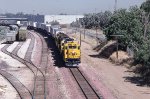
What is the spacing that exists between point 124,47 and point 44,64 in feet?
45.3

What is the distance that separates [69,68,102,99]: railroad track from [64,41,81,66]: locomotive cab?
1.16m

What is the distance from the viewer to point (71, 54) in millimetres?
49188

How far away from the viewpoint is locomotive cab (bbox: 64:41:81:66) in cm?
4922

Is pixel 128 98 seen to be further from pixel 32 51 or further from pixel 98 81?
pixel 32 51

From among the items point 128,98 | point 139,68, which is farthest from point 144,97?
point 139,68

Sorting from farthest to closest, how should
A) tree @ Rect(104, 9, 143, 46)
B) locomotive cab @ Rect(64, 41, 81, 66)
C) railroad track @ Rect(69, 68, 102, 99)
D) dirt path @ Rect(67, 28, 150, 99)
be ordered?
1. tree @ Rect(104, 9, 143, 46)
2. locomotive cab @ Rect(64, 41, 81, 66)
3. dirt path @ Rect(67, 28, 150, 99)
4. railroad track @ Rect(69, 68, 102, 99)

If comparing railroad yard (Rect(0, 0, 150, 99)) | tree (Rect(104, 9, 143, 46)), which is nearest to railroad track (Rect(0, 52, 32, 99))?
railroad yard (Rect(0, 0, 150, 99))

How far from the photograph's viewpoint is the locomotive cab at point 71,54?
49.2 meters

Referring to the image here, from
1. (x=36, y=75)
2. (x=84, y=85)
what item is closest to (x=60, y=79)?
(x=36, y=75)

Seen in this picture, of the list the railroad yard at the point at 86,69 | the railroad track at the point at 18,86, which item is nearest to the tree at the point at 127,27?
the railroad yard at the point at 86,69

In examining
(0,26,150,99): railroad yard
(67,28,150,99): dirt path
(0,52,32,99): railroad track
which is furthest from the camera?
(67,28,150,99): dirt path

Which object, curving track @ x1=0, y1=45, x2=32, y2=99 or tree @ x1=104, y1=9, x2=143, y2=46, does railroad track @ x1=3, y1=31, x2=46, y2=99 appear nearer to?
curving track @ x1=0, y1=45, x2=32, y2=99

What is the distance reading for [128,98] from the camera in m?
34.5

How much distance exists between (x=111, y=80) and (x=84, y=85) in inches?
208
